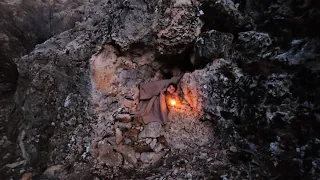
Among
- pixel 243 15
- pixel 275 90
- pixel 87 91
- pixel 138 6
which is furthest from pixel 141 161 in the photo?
pixel 243 15

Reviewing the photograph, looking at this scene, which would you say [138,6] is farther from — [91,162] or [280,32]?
[91,162]

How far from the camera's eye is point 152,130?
429 cm

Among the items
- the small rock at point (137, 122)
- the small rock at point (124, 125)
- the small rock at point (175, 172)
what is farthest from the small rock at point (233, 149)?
the small rock at point (124, 125)

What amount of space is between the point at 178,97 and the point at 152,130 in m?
0.75

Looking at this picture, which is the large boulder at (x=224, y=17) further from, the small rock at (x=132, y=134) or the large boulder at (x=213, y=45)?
the small rock at (x=132, y=134)

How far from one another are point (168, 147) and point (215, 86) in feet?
4.14

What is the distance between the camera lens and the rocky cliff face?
3393 mm

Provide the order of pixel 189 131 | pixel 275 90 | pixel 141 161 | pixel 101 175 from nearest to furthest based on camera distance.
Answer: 1. pixel 275 90
2. pixel 101 175
3. pixel 141 161
4. pixel 189 131

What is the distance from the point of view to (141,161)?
3947 mm

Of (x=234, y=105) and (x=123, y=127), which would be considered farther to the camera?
(x=123, y=127)

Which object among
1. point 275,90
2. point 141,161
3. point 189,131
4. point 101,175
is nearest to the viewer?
point 275,90

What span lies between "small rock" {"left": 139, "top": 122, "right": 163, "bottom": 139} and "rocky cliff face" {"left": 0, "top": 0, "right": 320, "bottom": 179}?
0.02 m

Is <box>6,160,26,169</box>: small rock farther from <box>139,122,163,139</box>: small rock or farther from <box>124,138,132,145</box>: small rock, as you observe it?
<box>139,122,163,139</box>: small rock

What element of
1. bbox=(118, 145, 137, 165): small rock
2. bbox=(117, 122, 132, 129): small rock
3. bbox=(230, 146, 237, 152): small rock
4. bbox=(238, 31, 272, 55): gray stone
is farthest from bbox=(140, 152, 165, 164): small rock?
bbox=(238, 31, 272, 55): gray stone
